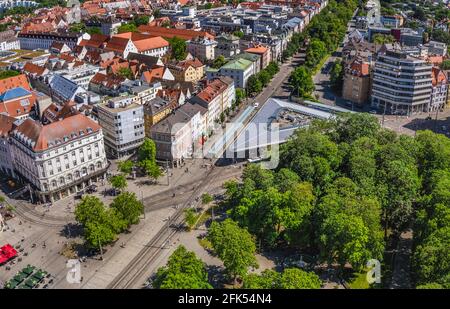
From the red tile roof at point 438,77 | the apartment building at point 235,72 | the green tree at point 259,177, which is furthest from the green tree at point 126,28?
the green tree at point 259,177

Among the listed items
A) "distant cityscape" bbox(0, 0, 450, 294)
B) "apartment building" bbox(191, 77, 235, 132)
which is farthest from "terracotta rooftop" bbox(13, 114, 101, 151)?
"apartment building" bbox(191, 77, 235, 132)

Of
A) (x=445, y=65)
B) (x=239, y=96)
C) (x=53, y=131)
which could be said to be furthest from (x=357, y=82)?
(x=53, y=131)

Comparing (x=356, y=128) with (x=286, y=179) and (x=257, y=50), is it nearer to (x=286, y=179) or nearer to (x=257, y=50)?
(x=286, y=179)

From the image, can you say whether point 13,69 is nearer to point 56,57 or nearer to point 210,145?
point 56,57

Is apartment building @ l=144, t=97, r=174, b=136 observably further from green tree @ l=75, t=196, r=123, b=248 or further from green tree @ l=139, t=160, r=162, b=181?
green tree @ l=75, t=196, r=123, b=248

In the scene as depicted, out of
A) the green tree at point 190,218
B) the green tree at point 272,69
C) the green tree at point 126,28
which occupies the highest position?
the green tree at point 126,28

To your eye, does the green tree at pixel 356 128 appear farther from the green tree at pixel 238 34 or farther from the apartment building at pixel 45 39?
the apartment building at pixel 45 39
